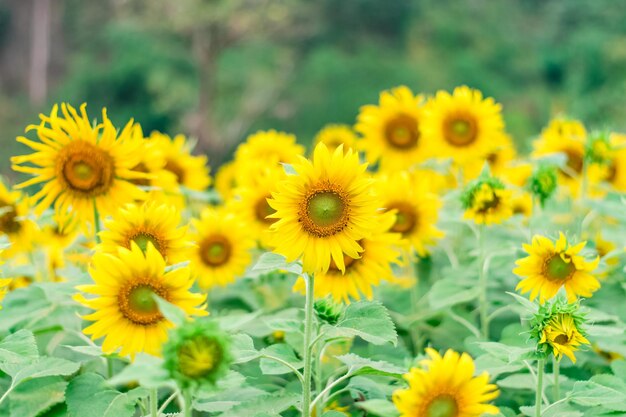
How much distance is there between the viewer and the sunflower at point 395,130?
7.00ft

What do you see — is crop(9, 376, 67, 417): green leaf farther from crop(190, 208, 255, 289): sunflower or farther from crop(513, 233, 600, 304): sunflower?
crop(513, 233, 600, 304): sunflower

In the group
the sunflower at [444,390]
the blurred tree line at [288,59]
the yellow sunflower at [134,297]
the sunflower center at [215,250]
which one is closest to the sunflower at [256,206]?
the sunflower center at [215,250]

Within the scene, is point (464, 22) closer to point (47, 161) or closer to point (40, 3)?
point (40, 3)

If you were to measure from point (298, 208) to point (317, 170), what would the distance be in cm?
6

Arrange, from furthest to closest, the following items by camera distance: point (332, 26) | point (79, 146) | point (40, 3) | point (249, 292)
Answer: point (332, 26), point (40, 3), point (249, 292), point (79, 146)

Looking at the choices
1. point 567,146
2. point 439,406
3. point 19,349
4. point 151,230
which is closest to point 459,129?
point 567,146

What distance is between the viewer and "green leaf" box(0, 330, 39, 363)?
1114mm

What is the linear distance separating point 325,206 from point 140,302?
295 mm

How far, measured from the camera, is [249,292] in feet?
6.12

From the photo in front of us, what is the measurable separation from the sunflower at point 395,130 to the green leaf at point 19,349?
1192 millimetres

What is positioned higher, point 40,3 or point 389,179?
point 40,3

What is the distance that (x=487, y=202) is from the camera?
5.04 ft

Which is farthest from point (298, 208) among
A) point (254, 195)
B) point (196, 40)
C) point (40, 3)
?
point (40, 3)

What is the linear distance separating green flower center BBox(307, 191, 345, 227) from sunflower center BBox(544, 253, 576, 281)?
0.41 m
